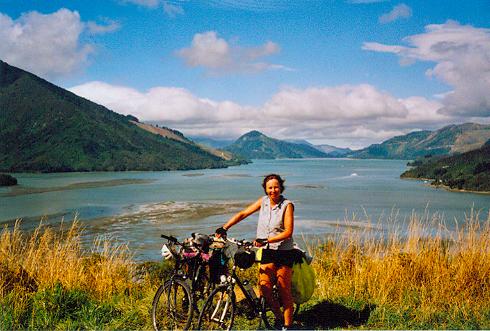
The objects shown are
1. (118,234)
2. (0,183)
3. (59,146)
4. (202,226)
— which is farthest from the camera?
(59,146)

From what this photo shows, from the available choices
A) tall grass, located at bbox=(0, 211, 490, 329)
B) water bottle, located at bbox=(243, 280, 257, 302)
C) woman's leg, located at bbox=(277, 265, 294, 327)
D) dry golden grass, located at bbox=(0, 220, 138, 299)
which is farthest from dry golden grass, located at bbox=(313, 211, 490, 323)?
dry golden grass, located at bbox=(0, 220, 138, 299)

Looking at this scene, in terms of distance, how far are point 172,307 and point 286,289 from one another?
4.98ft

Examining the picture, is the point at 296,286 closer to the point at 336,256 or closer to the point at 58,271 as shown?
the point at 336,256

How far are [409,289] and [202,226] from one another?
34966mm

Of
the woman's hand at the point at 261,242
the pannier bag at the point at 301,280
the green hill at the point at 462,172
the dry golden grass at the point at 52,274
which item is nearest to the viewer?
the woman's hand at the point at 261,242

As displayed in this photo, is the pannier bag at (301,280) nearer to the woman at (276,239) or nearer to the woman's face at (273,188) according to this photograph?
the woman at (276,239)

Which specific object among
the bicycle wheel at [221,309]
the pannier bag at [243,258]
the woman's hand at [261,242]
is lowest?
the bicycle wheel at [221,309]

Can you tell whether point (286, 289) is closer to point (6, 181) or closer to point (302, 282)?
point (302, 282)

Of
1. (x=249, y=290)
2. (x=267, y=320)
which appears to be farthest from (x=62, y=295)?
(x=267, y=320)

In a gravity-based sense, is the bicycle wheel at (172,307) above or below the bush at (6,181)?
above

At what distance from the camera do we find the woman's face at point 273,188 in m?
5.68

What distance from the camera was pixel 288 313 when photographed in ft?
19.3

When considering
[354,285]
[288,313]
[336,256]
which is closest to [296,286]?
[288,313]

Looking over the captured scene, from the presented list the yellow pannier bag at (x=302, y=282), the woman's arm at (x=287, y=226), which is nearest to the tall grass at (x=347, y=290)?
the yellow pannier bag at (x=302, y=282)
